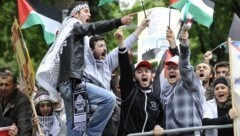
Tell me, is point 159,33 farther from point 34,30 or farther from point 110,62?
point 34,30

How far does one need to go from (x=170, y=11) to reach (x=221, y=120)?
9.90ft

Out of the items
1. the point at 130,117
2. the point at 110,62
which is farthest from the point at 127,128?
the point at 110,62

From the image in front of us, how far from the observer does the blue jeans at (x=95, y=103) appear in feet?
40.7

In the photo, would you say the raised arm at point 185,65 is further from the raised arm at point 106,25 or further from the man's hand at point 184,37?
the raised arm at point 106,25

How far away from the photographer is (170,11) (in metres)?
15.0

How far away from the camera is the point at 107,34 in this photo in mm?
22953

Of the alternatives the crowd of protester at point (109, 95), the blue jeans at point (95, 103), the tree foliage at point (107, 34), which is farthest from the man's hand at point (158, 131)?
the tree foliage at point (107, 34)

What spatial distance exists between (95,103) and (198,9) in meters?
3.07

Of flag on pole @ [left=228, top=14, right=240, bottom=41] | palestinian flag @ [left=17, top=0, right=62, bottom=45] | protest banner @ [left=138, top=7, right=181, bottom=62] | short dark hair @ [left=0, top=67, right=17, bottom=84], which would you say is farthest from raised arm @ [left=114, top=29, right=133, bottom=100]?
palestinian flag @ [left=17, top=0, right=62, bottom=45]

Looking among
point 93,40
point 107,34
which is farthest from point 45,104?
point 107,34

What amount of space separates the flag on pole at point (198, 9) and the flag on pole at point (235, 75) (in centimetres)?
193

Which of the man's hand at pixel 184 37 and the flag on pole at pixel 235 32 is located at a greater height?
the flag on pole at pixel 235 32

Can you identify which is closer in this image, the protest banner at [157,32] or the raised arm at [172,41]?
the raised arm at [172,41]

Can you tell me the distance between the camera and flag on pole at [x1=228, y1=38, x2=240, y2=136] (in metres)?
12.4
